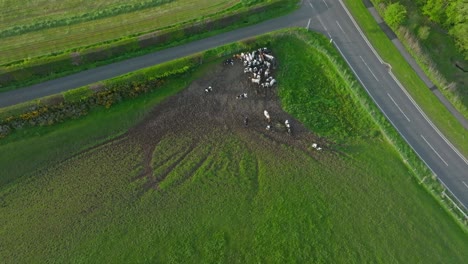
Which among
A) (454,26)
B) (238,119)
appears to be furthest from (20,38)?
(454,26)

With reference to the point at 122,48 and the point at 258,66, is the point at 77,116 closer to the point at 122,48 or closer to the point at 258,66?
the point at 122,48

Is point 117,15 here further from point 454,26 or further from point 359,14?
point 454,26

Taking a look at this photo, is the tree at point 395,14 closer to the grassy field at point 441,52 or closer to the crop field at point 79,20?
the grassy field at point 441,52

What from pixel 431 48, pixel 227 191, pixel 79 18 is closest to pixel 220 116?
pixel 227 191

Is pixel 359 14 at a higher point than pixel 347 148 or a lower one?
higher

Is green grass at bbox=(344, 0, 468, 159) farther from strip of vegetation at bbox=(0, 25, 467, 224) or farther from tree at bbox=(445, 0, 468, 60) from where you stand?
tree at bbox=(445, 0, 468, 60)

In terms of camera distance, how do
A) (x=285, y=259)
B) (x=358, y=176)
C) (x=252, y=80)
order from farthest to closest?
1. (x=252, y=80)
2. (x=358, y=176)
3. (x=285, y=259)

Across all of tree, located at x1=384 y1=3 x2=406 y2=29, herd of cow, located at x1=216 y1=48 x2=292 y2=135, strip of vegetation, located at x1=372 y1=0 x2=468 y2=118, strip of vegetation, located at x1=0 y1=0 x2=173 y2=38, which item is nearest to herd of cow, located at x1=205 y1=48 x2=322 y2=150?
herd of cow, located at x1=216 y1=48 x2=292 y2=135
